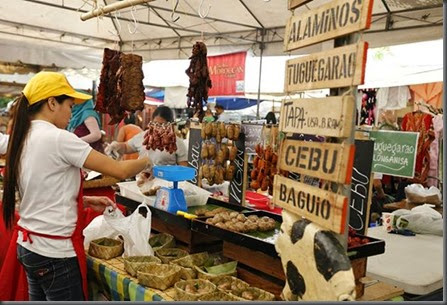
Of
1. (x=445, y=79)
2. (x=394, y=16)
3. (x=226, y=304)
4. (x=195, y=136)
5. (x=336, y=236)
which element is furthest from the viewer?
(x=394, y=16)

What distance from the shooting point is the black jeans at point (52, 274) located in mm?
2301

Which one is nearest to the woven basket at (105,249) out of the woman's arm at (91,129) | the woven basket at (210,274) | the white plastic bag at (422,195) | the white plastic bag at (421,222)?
the woven basket at (210,274)

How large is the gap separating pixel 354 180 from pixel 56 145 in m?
1.95

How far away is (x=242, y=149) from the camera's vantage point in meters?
4.22

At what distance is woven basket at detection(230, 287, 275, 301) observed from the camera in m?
2.24

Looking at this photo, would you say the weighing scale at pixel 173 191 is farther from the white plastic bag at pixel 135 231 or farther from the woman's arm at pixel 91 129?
the woman's arm at pixel 91 129

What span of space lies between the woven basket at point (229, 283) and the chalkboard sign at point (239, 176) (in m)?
1.80

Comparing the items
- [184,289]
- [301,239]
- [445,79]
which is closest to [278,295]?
[184,289]

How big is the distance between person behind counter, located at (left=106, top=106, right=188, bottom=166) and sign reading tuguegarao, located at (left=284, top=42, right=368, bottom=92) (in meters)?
2.87

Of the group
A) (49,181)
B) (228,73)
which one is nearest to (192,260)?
(49,181)

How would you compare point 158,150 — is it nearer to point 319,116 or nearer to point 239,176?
point 239,176

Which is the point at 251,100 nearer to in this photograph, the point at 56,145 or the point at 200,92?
the point at 200,92

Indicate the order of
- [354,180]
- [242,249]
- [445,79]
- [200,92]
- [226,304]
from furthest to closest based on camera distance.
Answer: [200,92]
[354,180]
[242,249]
[226,304]
[445,79]

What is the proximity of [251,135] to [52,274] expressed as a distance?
2296mm
